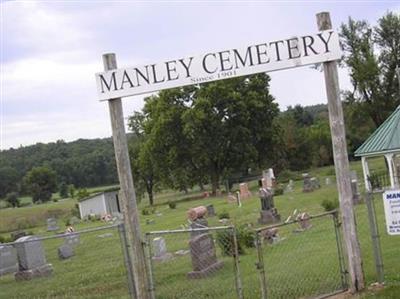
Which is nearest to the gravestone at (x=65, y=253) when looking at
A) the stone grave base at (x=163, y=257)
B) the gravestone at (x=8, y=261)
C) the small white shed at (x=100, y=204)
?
the gravestone at (x=8, y=261)

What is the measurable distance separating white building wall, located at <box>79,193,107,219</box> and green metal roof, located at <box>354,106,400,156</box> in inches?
1237

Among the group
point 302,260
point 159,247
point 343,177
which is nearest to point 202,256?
point 302,260

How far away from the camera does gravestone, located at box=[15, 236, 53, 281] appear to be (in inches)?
695

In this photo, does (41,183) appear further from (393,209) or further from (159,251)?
(393,209)

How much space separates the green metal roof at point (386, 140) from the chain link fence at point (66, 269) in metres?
13.0

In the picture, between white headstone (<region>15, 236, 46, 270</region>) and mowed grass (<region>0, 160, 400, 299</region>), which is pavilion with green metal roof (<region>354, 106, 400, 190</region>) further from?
white headstone (<region>15, 236, 46, 270</region>)

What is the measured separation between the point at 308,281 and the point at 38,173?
92588 millimetres

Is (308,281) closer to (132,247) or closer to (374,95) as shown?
(132,247)

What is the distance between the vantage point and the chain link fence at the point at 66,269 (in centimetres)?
1278

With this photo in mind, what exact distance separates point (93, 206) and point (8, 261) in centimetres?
3632

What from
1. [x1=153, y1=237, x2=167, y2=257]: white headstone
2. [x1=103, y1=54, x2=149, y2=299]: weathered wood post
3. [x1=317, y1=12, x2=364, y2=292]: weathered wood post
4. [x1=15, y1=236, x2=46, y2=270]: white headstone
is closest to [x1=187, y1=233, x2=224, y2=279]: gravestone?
[x1=153, y1=237, x2=167, y2=257]: white headstone

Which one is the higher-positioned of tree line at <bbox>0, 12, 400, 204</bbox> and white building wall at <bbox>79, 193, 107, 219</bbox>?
tree line at <bbox>0, 12, 400, 204</bbox>

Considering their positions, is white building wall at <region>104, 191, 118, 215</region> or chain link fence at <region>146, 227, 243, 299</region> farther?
white building wall at <region>104, 191, 118, 215</region>

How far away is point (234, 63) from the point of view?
8.52 metres
